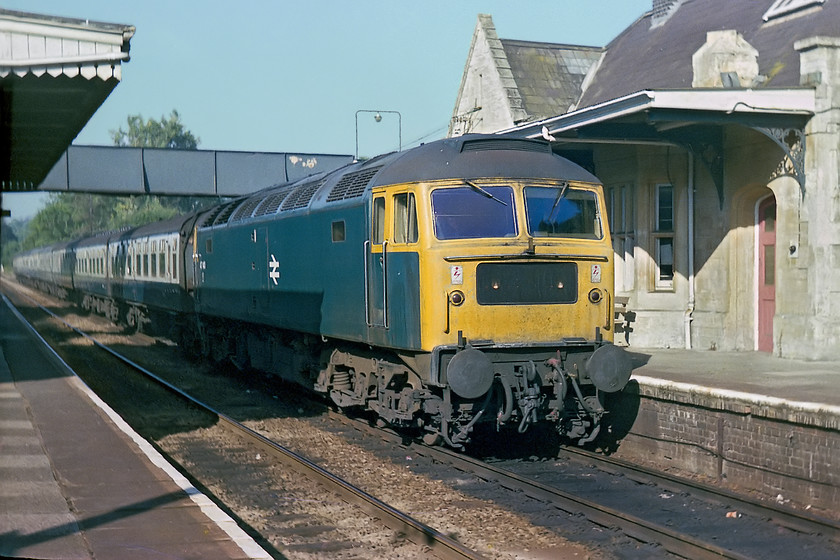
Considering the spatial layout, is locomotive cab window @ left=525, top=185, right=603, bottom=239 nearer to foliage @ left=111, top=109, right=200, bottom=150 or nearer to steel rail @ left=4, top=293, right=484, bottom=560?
steel rail @ left=4, top=293, right=484, bottom=560

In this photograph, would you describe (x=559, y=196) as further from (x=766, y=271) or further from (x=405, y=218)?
(x=766, y=271)

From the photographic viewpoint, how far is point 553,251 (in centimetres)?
1002

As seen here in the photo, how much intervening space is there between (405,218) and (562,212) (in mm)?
1712

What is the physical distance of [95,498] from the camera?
25.6 feet

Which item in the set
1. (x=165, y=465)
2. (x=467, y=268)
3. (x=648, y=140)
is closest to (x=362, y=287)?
(x=467, y=268)

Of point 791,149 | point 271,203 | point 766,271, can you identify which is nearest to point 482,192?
point 271,203

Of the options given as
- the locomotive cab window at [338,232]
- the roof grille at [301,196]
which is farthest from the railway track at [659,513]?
the roof grille at [301,196]

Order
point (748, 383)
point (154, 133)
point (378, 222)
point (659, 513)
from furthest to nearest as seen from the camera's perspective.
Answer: point (154, 133)
point (748, 383)
point (378, 222)
point (659, 513)

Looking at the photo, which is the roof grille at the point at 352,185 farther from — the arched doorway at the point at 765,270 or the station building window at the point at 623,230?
the station building window at the point at 623,230

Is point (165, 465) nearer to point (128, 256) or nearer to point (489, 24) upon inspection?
point (489, 24)

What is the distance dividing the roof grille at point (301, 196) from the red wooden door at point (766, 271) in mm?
7368

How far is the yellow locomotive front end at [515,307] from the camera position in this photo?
31.4 ft

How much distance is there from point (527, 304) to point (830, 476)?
326cm

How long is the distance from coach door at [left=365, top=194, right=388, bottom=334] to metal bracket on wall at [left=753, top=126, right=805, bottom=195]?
21.1 ft
